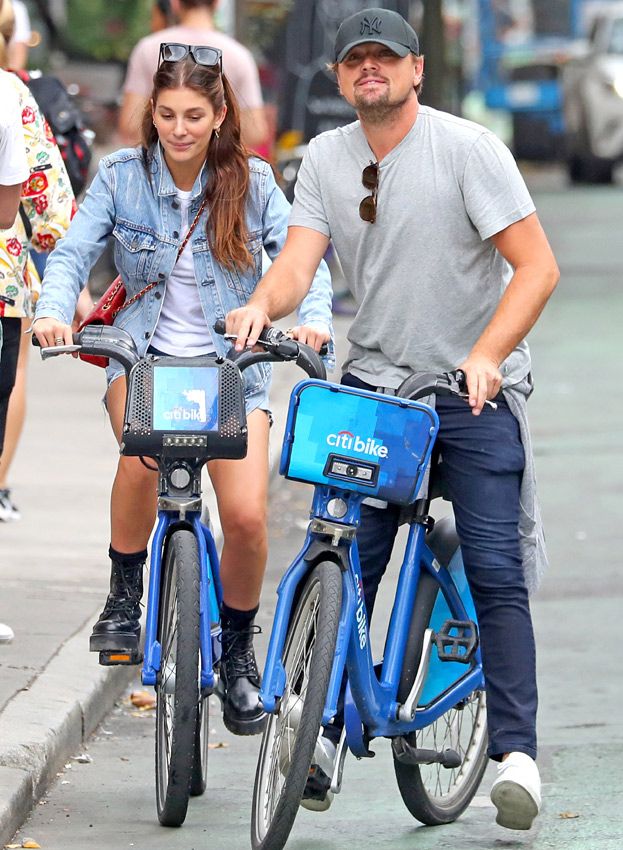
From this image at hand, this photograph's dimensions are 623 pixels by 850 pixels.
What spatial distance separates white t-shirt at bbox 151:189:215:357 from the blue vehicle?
76.3 feet

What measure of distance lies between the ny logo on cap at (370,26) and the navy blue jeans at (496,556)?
893 mm

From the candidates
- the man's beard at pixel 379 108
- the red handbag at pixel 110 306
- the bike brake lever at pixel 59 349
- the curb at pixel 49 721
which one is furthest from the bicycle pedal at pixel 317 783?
the man's beard at pixel 379 108

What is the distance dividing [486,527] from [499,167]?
846mm

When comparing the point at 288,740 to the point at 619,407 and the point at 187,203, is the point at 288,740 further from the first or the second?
the point at 619,407

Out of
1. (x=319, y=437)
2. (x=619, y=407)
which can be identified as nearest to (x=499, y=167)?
(x=319, y=437)

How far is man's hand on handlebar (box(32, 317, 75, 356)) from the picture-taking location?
14.8 ft

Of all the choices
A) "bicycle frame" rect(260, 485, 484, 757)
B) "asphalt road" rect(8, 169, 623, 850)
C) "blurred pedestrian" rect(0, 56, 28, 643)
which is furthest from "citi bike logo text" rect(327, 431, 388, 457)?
"blurred pedestrian" rect(0, 56, 28, 643)

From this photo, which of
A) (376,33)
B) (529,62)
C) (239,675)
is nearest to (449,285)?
(376,33)

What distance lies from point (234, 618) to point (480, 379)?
107 centimetres

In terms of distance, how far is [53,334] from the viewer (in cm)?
452

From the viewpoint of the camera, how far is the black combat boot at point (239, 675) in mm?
4879

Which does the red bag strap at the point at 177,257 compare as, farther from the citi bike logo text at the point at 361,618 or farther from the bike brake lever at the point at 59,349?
the citi bike logo text at the point at 361,618

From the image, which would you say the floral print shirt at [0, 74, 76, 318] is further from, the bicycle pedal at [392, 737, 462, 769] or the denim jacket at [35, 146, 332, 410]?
the bicycle pedal at [392, 737, 462, 769]

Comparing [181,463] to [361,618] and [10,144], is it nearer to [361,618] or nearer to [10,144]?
[361,618]
